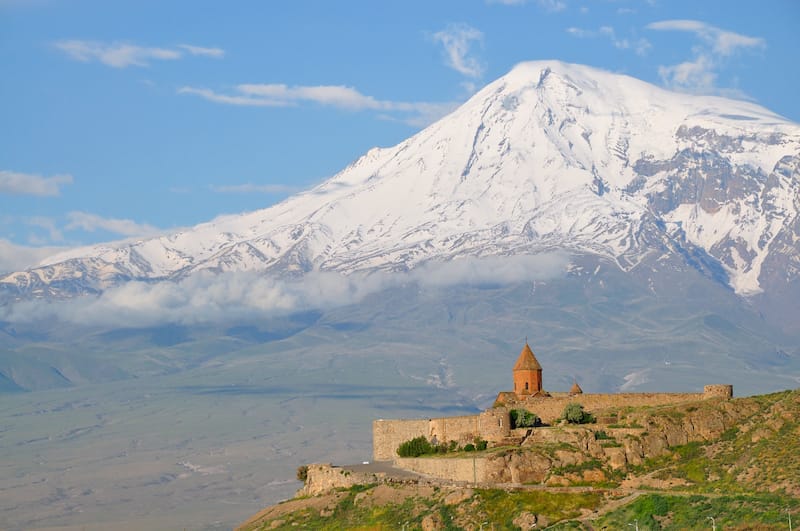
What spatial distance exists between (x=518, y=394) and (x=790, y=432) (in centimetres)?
2574

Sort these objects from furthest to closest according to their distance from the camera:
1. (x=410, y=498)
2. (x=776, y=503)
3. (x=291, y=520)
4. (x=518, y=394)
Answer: (x=518, y=394), (x=291, y=520), (x=410, y=498), (x=776, y=503)

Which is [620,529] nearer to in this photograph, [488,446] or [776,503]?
[776,503]

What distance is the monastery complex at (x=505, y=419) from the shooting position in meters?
88.3

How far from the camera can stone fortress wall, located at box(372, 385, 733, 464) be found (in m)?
88.9

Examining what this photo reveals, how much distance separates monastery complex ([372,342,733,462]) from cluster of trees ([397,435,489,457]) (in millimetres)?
317

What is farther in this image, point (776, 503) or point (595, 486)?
point (595, 486)

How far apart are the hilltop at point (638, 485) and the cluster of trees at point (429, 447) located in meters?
3.45

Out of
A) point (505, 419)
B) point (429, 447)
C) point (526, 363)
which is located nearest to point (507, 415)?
point (505, 419)

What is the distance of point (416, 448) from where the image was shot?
9425 cm

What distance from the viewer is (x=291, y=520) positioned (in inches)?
3531

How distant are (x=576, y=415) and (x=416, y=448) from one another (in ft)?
34.3

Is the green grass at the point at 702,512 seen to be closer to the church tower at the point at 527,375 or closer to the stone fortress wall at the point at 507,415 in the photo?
the stone fortress wall at the point at 507,415

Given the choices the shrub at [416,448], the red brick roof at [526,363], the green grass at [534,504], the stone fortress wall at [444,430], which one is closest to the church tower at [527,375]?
the red brick roof at [526,363]

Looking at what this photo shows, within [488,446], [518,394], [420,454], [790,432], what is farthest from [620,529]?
[518,394]
